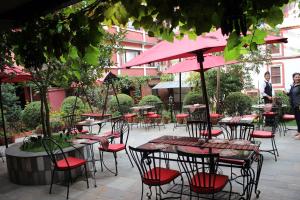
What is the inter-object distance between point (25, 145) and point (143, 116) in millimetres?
6835

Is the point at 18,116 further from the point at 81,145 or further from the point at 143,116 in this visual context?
the point at 81,145

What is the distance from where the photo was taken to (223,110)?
11.7 metres

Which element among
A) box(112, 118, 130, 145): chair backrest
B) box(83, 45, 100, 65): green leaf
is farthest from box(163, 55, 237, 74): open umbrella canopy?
box(83, 45, 100, 65): green leaf

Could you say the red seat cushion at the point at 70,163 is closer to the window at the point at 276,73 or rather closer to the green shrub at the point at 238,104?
the green shrub at the point at 238,104

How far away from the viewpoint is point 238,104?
1119 cm

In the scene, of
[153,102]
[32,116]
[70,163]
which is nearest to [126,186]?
[70,163]

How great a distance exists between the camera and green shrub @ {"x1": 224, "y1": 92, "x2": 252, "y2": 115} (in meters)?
11.1

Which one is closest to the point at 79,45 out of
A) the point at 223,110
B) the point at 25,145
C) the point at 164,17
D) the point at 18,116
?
the point at 164,17

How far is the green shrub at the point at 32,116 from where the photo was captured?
1253 centimetres

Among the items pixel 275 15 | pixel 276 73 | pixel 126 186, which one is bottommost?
pixel 126 186

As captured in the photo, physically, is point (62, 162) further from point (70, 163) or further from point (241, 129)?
point (241, 129)

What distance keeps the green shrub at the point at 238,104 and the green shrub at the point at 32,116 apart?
803 centimetres

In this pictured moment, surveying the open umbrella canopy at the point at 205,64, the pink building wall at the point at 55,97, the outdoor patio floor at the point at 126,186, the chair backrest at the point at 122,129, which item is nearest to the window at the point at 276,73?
the pink building wall at the point at 55,97

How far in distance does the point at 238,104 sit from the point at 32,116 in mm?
8661
